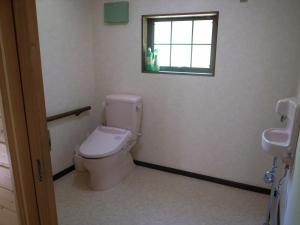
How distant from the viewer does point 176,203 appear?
2166 millimetres

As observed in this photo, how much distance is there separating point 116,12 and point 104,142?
4.46 feet

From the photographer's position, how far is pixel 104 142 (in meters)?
2.42

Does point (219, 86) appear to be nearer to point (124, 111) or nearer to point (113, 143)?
point (124, 111)

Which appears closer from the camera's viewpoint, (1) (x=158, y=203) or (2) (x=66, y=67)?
(1) (x=158, y=203)

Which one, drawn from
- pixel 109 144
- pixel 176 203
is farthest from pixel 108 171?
pixel 176 203

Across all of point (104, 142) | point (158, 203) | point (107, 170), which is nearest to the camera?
point (158, 203)

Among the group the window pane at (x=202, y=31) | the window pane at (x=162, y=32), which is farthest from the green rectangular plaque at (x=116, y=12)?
the window pane at (x=202, y=31)

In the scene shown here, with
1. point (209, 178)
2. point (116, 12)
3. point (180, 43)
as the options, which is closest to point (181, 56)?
point (180, 43)

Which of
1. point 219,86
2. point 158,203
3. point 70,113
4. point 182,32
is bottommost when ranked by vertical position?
point 158,203

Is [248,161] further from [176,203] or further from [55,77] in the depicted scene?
[55,77]

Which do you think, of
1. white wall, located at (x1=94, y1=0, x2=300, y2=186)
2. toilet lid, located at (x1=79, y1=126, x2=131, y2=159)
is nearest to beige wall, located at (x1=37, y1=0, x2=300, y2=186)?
white wall, located at (x1=94, y1=0, x2=300, y2=186)

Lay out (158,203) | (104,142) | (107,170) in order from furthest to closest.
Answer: (104,142), (107,170), (158,203)

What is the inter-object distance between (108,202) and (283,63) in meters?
1.95

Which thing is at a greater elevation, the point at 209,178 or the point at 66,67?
the point at 66,67
